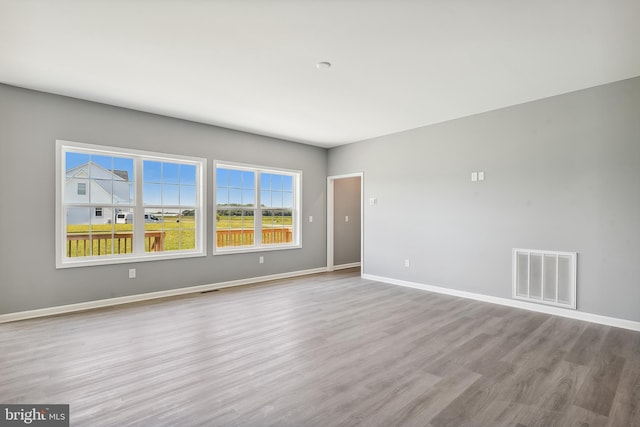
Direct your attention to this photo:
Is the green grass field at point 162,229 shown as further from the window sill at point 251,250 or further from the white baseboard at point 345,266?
the white baseboard at point 345,266

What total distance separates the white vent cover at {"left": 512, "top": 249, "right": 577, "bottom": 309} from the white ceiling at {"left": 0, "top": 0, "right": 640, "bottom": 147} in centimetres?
202

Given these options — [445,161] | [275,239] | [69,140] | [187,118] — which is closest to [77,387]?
[69,140]

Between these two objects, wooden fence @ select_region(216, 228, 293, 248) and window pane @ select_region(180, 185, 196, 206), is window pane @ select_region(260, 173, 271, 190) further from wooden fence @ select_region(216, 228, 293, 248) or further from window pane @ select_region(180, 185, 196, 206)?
window pane @ select_region(180, 185, 196, 206)

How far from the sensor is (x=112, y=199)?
4430 mm

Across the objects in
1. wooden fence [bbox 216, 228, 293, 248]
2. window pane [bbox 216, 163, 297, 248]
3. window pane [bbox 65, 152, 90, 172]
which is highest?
window pane [bbox 65, 152, 90, 172]

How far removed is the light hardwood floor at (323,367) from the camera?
1969 mm

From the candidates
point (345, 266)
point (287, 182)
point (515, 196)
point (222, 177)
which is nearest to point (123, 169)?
point (222, 177)

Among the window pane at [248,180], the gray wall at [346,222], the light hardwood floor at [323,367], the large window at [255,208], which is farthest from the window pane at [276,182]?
the light hardwood floor at [323,367]

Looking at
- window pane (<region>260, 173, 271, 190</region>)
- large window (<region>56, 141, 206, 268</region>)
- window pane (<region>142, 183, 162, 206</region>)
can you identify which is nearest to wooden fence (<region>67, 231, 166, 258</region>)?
large window (<region>56, 141, 206, 268</region>)

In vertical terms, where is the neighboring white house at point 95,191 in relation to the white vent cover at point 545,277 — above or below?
above

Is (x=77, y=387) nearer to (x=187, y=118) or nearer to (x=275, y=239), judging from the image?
(x=187, y=118)

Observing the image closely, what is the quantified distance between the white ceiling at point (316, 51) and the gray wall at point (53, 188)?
276mm

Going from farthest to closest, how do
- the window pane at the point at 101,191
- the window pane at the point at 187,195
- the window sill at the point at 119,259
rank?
the window pane at the point at 187,195 < the window pane at the point at 101,191 < the window sill at the point at 119,259

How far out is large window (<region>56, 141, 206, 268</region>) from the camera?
4.11 metres
